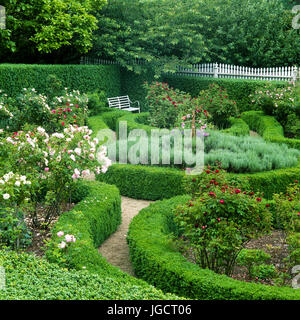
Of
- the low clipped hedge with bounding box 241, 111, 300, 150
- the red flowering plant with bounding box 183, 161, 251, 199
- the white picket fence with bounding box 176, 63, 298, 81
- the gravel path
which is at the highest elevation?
the white picket fence with bounding box 176, 63, 298, 81

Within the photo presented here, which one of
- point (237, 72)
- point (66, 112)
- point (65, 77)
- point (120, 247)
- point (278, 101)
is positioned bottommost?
point (120, 247)

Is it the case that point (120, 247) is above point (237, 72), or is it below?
below

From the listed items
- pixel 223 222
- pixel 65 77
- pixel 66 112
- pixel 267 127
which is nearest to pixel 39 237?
pixel 223 222

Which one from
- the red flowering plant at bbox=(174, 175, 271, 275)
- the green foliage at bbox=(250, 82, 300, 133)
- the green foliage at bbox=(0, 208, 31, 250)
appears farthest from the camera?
the green foliage at bbox=(250, 82, 300, 133)

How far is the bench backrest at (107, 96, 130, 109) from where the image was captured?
1835 cm

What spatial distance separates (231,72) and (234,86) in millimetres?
1927

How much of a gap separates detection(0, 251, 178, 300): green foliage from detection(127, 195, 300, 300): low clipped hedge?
56cm

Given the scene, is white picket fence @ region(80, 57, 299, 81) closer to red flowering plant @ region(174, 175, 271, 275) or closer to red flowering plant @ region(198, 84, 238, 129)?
red flowering plant @ region(198, 84, 238, 129)

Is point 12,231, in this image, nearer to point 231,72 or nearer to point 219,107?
point 219,107

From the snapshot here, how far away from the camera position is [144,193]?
8961 mm

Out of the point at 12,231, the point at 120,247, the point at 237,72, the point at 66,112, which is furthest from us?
the point at 237,72

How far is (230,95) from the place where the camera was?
18.2 m

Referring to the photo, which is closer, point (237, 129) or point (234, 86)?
point (237, 129)

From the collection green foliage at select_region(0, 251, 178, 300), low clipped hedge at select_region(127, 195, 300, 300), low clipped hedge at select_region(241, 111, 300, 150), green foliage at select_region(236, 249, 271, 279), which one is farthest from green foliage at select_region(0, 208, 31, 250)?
low clipped hedge at select_region(241, 111, 300, 150)
